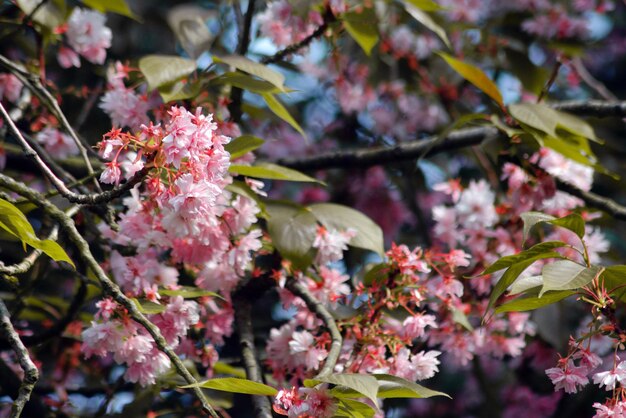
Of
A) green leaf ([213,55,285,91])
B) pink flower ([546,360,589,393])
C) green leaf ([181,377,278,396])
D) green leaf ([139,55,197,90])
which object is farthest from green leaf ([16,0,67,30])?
pink flower ([546,360,589,393])

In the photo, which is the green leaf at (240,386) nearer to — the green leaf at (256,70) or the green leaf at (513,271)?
the green leaf at (513,271)

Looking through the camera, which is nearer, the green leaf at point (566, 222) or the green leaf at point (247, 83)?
the green leaf at point (566, 222)

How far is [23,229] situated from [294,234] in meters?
0.53

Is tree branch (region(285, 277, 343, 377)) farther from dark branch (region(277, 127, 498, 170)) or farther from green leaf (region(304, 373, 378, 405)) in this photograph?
dark branch (region(277, 127, 498, 170))

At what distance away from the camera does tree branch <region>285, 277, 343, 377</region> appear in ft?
4.05

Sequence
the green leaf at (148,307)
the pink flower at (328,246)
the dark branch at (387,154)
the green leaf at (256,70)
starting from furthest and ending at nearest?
the dark branch at (387,154), the pink flower at (328,246), the green leaf at (256,70), the green leaf at (148,307)

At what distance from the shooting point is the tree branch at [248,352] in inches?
→ 52.1

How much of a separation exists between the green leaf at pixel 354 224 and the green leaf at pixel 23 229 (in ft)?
1.93

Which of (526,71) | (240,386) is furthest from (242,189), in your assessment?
(526,71)

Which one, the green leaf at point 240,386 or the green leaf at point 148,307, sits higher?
the green leaf at point 148,307

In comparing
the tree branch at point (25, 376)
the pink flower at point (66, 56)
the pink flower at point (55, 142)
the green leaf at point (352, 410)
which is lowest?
the green leaf at point (352, 410)

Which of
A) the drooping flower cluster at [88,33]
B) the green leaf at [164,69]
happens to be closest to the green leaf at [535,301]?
the green leaf at [164,69]

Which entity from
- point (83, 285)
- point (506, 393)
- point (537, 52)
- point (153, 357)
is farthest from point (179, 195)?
point (537, 52)

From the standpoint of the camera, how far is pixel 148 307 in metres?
1.30
